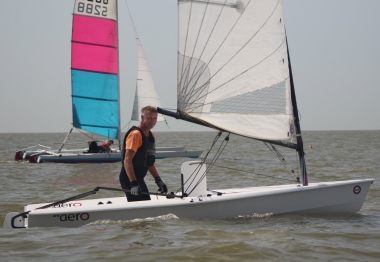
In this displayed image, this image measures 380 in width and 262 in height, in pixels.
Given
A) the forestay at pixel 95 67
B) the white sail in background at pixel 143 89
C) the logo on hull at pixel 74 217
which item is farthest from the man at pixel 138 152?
the white sail in background at pixel 143 89

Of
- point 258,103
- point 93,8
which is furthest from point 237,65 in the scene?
point 93,8

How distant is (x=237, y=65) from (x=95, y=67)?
13.5 meters

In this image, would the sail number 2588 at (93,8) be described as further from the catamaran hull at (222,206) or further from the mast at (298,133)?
the mast at (298,133)

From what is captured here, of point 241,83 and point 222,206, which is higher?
point 241,83

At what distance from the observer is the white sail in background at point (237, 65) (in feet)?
21.8

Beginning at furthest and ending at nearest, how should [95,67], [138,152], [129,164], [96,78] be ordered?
[96,78]
[95,67]
[138,152]
[129,164]

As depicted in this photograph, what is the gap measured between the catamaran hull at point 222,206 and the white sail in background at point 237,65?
718mm

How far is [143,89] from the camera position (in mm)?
22047

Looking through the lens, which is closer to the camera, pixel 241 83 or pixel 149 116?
pixel 149 116

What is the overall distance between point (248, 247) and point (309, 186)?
1.72 m

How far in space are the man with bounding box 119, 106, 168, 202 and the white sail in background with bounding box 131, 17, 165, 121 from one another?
1586 centimetres

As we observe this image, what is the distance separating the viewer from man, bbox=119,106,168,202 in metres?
5.78

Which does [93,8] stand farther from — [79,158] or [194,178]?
[194,178]

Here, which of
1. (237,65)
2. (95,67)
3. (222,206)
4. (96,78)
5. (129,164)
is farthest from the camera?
(96,78)
